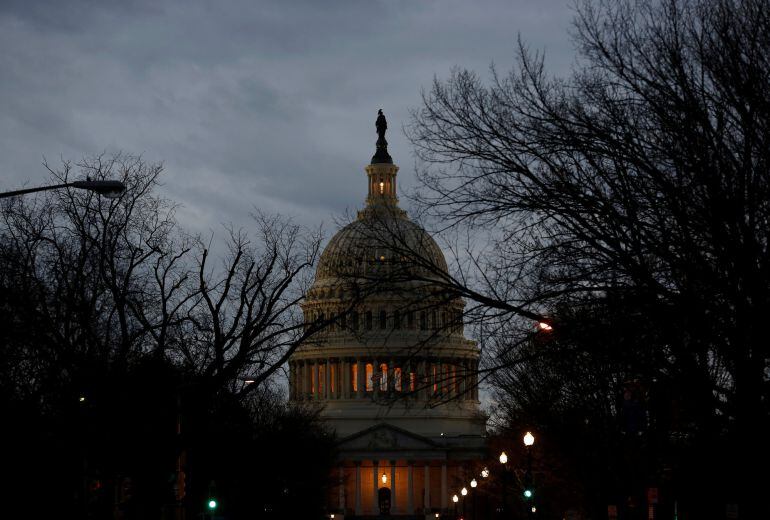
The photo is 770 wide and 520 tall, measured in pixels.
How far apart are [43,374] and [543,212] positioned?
87.2ft

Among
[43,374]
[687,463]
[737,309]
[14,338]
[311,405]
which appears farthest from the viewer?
[311,405]

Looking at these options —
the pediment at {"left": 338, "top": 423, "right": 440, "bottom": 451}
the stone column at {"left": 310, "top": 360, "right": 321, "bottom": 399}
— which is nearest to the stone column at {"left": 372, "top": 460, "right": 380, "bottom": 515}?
the pediment at {"left": 338, "top": 423, "right": 440, "bottom": 451}

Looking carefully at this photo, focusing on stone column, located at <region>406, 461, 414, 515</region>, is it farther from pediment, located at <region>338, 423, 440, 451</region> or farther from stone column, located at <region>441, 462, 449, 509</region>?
stone column, located at <region>441, 462, 449, 509</region>

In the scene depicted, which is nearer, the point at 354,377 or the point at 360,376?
the point at 360,376

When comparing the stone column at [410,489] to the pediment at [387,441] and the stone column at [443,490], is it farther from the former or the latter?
the stone column at [443,490]

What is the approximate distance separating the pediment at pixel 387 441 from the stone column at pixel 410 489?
106 inches

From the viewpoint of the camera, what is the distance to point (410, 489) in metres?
173

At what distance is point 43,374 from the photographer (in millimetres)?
44438

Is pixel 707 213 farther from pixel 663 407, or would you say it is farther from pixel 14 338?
pixel 14 338

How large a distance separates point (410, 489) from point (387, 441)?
660cm

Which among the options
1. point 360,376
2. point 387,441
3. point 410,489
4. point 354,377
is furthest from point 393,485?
A: point 354,377

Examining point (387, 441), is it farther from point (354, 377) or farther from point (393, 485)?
point (354, 377)

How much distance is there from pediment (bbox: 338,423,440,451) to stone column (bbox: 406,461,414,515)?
106 inches

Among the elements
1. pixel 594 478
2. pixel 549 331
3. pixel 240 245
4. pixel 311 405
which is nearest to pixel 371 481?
pixel 311 405
